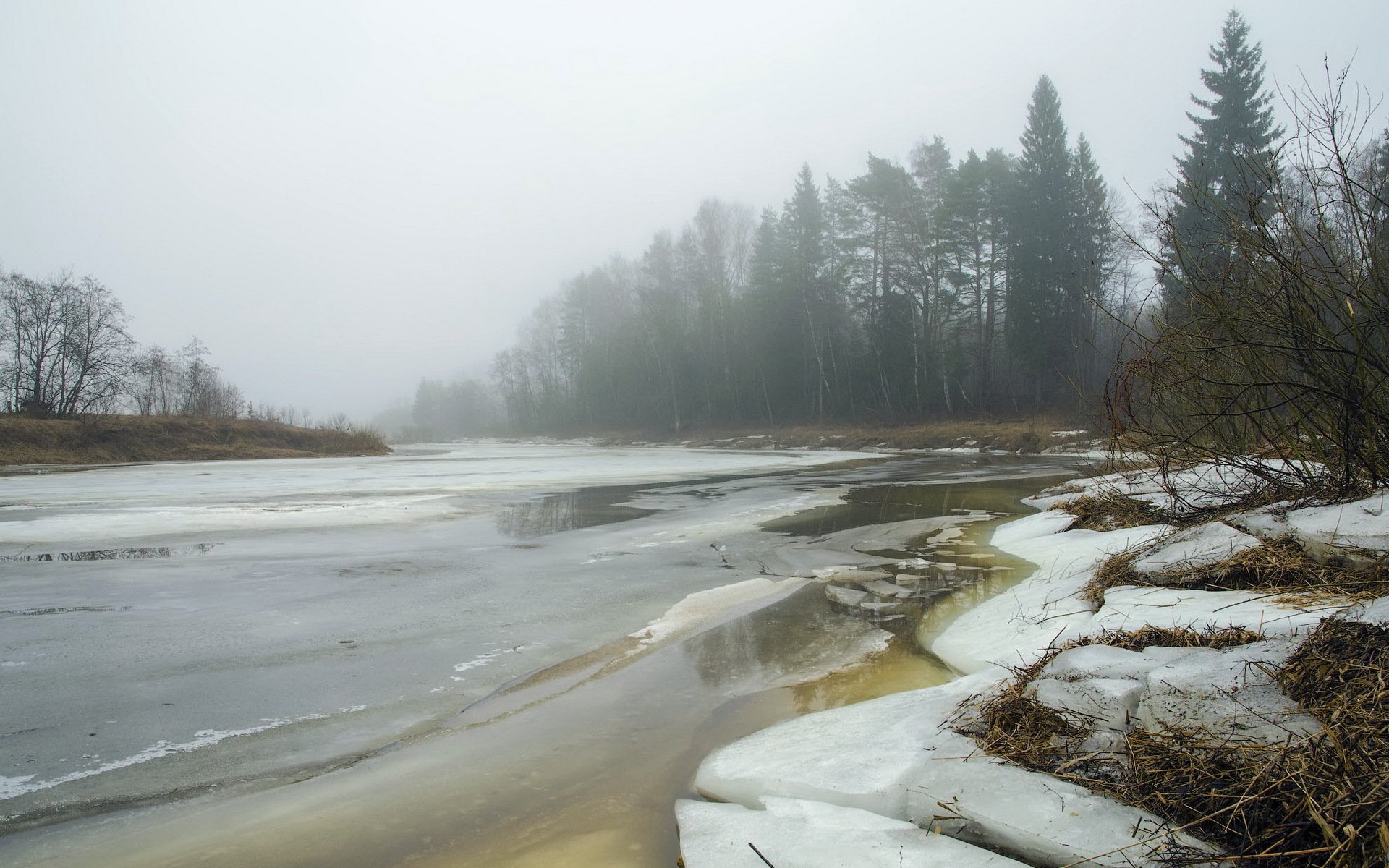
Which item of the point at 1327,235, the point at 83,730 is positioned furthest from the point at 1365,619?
the point at 83,730

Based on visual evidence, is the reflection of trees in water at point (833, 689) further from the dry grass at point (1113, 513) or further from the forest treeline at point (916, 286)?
the forest treeline at point (916, 286)

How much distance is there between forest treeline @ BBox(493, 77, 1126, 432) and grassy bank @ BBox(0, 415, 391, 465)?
20.6 m

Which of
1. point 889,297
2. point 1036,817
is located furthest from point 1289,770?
point 889,297

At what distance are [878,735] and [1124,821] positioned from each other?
41.1 inches

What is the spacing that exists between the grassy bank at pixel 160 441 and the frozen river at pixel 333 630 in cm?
2425

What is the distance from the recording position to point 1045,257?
103 ft

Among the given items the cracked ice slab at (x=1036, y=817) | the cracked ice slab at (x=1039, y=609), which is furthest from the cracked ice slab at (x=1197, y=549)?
the cracked ice slab at (x=1036, y=817)

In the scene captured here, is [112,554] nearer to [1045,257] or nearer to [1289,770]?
[1289,770]

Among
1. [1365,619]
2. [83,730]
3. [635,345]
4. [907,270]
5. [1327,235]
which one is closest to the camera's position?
[1365,619]

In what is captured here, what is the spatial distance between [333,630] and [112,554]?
446cm

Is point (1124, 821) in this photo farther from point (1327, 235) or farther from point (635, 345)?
point (635, 345)

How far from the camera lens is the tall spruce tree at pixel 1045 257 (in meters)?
31.4

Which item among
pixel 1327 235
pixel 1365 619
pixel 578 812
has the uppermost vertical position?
pixel 1327 235

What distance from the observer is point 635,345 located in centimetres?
5156
